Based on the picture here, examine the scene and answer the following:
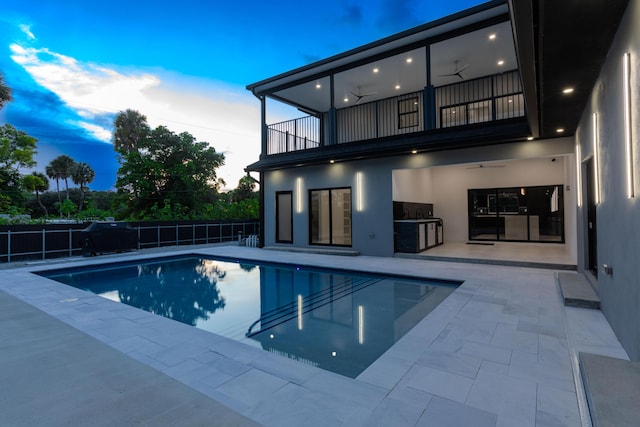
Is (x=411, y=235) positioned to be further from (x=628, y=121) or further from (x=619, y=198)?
(x=628, y=121)

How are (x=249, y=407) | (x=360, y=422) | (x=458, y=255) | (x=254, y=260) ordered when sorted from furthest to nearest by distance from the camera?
(x=254, y=260)
(x=458, y=255)
(x=249, y=407)
(x=360, y=422)

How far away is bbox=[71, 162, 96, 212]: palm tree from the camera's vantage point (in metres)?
34.2

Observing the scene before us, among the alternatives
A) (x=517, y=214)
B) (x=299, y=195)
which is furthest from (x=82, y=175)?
(x=517, y=214)

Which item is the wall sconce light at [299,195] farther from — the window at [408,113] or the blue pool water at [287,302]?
the window at [408,113]

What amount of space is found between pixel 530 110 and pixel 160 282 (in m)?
7.51

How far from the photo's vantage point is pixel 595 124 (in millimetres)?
4086

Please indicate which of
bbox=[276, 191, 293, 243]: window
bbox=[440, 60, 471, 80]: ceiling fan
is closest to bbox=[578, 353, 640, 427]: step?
bbox=[440, 60, 471, 80]: ceiling fan

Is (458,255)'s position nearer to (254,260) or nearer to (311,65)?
(254,260)

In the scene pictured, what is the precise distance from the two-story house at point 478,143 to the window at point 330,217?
4 centimetres

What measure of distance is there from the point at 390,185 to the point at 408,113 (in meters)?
3.00

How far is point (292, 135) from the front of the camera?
11.1 meters

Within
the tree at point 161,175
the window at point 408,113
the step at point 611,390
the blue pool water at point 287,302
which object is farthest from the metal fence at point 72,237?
the step at point 611,390

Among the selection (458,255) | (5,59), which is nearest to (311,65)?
(458,255)

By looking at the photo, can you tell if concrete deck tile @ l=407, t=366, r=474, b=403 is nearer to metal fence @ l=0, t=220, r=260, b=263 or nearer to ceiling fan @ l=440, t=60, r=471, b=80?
ceiling fan @ l=440, t=60, r=471, b=80
